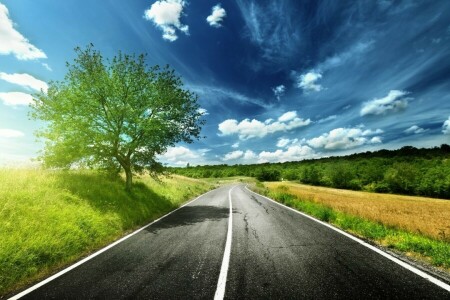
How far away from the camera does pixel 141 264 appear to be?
6230 mm

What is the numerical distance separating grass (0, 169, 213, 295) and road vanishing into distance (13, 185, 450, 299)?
2.72ft

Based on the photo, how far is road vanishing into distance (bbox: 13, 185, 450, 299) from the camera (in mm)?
4512

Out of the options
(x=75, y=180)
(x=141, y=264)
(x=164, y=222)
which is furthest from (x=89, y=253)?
(x=75, y=180)

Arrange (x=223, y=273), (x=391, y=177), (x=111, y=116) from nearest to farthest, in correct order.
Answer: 1. (x=223, y=273)
2. (x=111, y=116)
3. (x=391, y=177)

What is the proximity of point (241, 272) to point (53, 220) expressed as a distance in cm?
634

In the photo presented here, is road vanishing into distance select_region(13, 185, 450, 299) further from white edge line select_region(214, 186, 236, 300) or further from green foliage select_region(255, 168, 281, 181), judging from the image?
green foliage select_region(255, 168, 281, 181)

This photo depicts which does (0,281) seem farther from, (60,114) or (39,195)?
(60,114)

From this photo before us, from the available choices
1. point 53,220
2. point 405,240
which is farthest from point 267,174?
point 53,220

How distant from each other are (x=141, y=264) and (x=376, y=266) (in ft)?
17.0

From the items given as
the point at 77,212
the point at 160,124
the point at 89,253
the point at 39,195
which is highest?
the point at 160,124

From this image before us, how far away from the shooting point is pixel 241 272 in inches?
218

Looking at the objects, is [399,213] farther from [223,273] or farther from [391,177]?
[391,177]

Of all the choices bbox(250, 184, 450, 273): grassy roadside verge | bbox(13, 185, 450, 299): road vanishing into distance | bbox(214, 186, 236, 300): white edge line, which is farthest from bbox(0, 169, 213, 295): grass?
bbox(250, 184, 450, 273): grassy roadside verge

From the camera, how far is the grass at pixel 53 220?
20.1 feet
